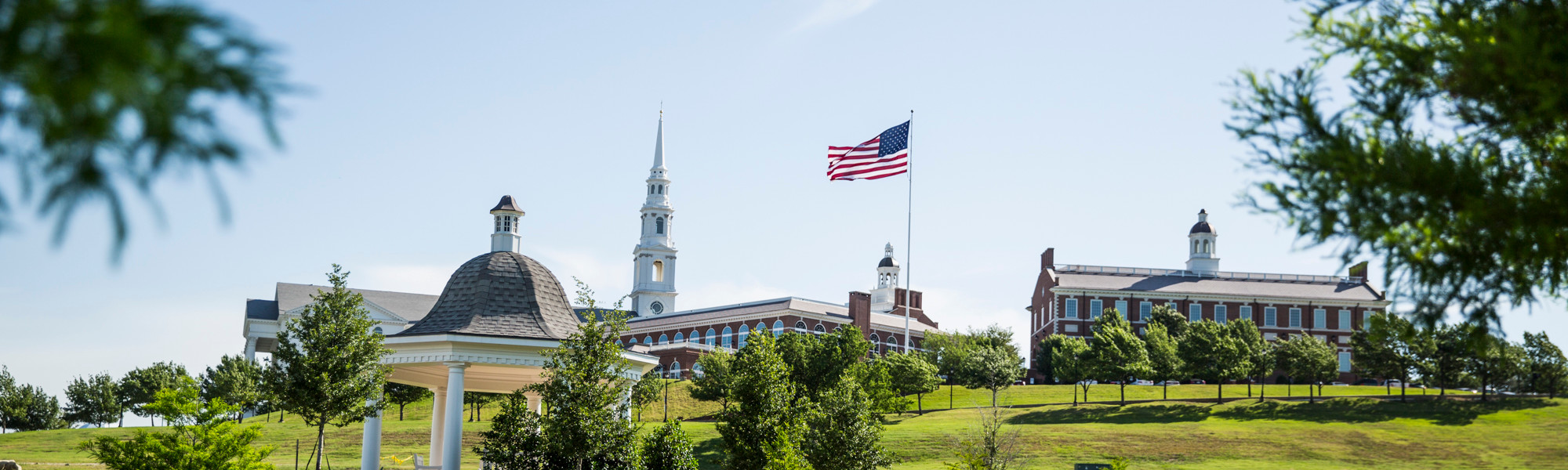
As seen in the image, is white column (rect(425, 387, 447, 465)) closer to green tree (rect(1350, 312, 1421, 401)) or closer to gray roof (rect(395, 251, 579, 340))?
gray roof (rect(395, 251, 579, 340))

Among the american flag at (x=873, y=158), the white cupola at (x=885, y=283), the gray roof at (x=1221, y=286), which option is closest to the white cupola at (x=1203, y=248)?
the gray roof at (x=1221, y=286)

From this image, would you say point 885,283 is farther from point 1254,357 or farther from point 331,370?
point 331,370

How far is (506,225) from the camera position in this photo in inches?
1154

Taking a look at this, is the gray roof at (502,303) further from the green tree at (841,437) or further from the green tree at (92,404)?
the green tree at (92,404)

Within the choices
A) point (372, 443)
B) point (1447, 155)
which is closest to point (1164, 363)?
point (372, 443)

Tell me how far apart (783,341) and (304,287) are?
5178 cm

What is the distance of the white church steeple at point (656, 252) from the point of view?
125 metres

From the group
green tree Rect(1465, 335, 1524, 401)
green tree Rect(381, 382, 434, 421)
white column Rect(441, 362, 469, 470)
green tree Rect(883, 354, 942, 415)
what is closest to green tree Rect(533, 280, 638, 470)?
white column Rect(441, 362, 469, 470)

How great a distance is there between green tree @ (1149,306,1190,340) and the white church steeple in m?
50.1

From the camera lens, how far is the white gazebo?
25.1 m

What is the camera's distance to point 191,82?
391 cm

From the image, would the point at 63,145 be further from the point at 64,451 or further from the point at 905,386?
the point at 905,386

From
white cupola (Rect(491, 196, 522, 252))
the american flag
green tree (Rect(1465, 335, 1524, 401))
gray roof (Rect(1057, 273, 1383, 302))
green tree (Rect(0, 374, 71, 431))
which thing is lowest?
green tree (Rect(0, 374, 71, 431))

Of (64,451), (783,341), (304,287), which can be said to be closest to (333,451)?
(64,451)
